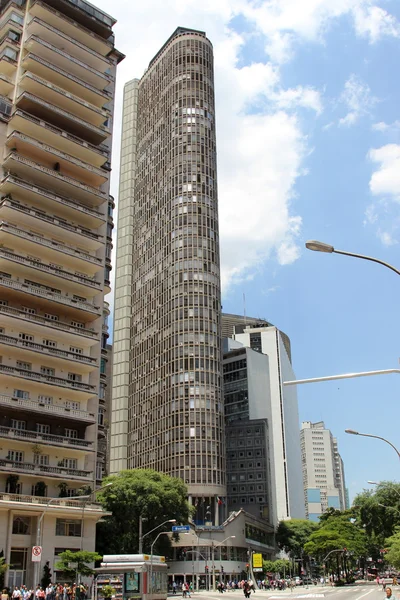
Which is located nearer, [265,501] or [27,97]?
[27,97]

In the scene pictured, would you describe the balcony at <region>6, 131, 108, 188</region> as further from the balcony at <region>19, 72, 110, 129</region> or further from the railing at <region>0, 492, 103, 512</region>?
the railing at <region>0, 492, 103, 512</region>

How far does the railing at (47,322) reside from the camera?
5297 cm

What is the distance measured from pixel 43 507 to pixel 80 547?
558 centimetres

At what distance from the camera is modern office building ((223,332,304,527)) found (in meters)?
141

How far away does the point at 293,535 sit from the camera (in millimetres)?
141500

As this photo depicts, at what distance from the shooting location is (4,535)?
47.4 meters

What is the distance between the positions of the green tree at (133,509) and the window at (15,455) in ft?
68.3

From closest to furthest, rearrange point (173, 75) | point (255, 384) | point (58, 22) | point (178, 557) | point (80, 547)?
point (80, 547) → point (58, 22) → point (178, 557) → point (173, 75) → point (255, 384)

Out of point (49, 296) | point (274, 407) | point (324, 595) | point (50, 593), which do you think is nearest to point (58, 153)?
point (49, 296)

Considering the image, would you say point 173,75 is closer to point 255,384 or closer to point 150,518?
point 255,384

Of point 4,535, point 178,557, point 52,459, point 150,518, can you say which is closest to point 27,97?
point 52,459

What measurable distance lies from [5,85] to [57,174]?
9889 mm

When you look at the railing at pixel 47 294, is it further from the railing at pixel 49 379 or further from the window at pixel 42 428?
the window at pixel 42 428

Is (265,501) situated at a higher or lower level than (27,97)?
lower
